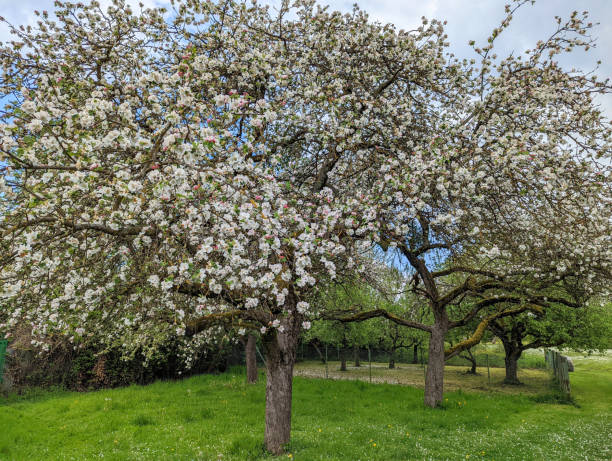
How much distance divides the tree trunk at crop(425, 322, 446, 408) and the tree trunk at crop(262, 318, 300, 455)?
6.67 m

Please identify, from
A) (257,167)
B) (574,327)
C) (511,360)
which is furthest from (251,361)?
(511,360)

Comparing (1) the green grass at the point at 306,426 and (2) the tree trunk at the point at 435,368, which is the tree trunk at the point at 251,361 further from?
(2) the tree trunk at the point at 435,368

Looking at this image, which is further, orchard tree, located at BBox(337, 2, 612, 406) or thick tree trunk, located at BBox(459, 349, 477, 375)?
thick tree trunk, located at BBox(459, 349, 477, 375)

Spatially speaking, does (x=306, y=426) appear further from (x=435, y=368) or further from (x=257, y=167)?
(x=257, y=167)

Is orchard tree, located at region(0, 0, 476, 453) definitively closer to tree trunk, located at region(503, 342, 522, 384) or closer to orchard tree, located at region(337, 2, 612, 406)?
orchard tree, located at region(337, 2, 612, 406)

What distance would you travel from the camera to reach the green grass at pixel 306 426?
26.1 feet

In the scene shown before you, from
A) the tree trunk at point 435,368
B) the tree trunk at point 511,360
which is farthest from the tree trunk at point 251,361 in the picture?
the tree trunk at point 511,360

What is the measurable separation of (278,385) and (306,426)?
3122 millimetres

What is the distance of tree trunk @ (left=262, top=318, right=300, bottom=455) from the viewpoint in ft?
25.2

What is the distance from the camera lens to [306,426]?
10031mm

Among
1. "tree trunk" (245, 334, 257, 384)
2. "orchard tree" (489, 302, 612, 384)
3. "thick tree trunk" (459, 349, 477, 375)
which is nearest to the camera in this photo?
"tree trunk" (245, 334, 257, 384)

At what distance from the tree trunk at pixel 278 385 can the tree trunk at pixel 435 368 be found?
6.67 meters

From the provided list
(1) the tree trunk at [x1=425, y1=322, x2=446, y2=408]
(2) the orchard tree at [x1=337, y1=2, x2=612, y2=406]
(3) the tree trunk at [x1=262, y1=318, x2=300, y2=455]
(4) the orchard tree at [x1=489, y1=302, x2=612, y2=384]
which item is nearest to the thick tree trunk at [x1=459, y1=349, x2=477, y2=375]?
(4) the orchard tree at [x1=489, y1=302, x2=612, y2=384]

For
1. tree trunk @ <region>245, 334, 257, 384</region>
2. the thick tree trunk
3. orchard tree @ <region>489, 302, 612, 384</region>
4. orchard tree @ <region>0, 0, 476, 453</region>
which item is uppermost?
orchard tree @ <region>0, 0, 476, 453</region>
